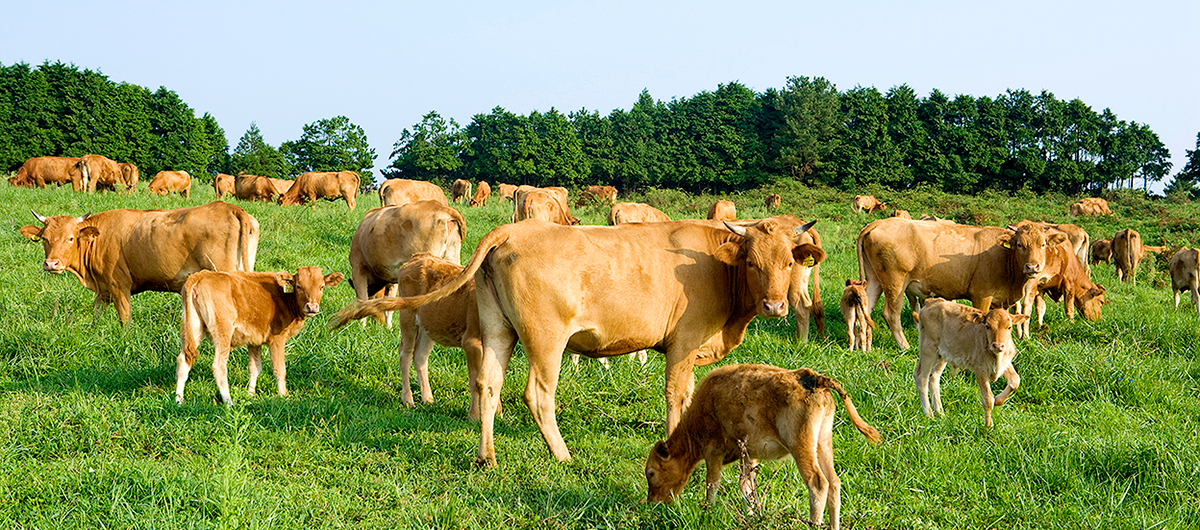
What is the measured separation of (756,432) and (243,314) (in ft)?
16.4

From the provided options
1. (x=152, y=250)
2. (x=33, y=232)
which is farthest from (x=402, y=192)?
(x=152, y=250)

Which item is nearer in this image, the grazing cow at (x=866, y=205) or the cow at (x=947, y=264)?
the cow at (x=947, y=264)

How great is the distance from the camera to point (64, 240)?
32.8 feet

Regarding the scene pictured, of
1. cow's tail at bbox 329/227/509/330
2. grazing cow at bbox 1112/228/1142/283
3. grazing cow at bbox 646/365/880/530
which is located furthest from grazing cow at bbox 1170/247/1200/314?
cow's tail at bbox 329/227/509/330

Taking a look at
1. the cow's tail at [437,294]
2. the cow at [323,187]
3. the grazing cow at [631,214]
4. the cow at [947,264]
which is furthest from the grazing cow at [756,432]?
the cow at [323,187]

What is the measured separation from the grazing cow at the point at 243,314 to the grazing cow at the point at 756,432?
156 inches

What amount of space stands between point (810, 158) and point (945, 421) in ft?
179

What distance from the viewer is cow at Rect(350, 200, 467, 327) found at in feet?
35.3

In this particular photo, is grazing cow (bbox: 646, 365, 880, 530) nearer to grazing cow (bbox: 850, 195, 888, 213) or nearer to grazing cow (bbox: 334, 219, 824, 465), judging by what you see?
grazing cow (bbox: 334, 219, 824, 465)

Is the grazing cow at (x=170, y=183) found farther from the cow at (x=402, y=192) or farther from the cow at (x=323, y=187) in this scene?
the cow at (x=402, y=192)

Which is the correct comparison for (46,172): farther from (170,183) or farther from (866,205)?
(866,205)

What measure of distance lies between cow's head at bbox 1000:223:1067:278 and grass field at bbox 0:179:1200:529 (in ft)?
3.34

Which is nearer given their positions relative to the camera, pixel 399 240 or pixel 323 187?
pixel 399 240

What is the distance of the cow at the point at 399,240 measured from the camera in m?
10.8
